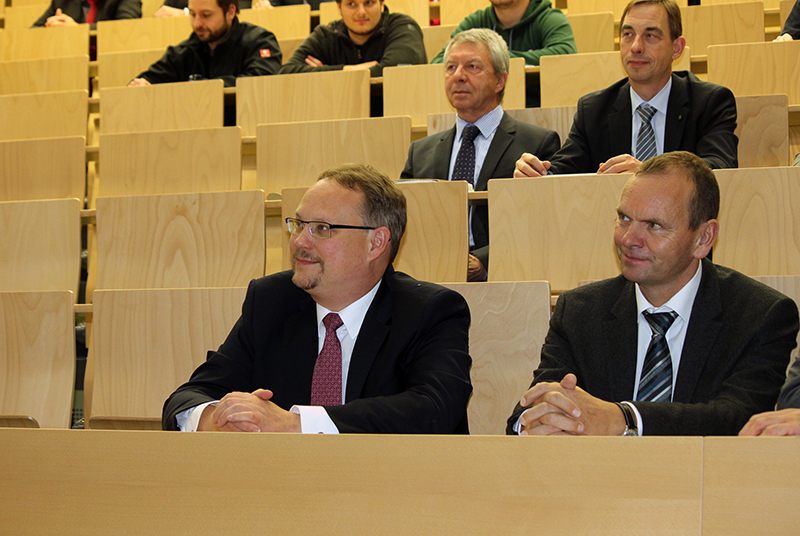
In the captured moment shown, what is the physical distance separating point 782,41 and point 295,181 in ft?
4.19

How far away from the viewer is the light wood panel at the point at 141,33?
10.1 ft

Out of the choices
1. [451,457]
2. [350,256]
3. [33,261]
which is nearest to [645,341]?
[350,256]

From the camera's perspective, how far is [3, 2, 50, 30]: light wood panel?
3.49 m

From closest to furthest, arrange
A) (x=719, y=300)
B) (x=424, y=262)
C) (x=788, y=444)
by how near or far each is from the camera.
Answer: (x=788, y=444)
(x=719, y=300)
(x=424, y=262)

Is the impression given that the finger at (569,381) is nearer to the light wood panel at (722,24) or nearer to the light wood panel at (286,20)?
the light wood panel at (722,24)

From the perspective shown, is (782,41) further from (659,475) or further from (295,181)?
(659,475)

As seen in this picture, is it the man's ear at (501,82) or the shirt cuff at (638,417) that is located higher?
the man's ear at (501,82)

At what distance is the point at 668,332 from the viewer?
1.06m

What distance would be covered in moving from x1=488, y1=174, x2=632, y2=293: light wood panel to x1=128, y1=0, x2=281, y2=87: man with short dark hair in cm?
138

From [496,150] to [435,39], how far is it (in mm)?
1085

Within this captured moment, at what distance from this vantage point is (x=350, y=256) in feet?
3.69

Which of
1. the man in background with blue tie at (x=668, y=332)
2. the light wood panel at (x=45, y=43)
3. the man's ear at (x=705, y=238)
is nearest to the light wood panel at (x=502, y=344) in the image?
the man in background with blue tie at (x=668, y=332)

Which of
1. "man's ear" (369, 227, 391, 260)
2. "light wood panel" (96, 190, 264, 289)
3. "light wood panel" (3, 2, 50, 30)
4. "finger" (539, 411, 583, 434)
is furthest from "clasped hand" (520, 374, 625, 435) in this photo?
"light wood panel" (3, 2, 50, 30)

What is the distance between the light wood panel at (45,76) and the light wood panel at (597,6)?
177 centimetres
